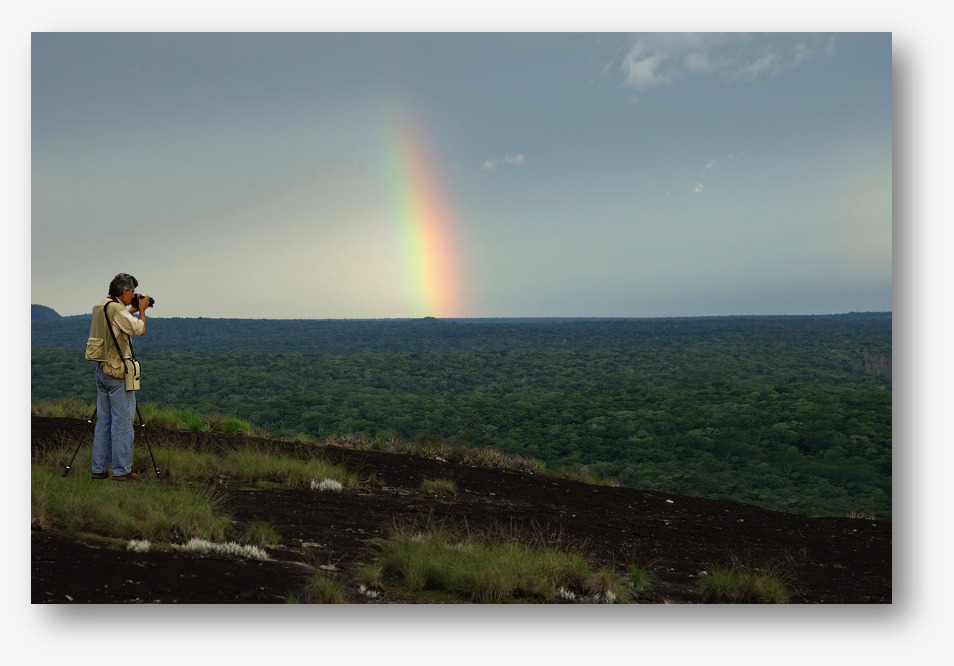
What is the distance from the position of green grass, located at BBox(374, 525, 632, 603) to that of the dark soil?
0.25 metres

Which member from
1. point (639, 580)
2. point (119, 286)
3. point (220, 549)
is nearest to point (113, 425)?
point (119, 286)

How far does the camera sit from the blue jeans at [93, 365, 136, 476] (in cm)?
820

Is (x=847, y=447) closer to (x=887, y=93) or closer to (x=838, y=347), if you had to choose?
(x=887, y=93)

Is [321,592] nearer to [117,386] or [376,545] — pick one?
[376,545]

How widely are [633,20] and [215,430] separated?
834cm

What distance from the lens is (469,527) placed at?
29.4 ft

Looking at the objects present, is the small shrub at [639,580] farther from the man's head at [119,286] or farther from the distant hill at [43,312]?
the distant hill at [43,312]

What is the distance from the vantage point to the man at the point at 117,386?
26.3 feet

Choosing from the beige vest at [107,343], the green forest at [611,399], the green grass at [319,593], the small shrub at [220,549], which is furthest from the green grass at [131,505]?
the green forest at [611,399]

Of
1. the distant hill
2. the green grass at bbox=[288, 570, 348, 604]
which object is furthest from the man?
the distant hill

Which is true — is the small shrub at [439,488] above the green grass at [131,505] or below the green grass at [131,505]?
below

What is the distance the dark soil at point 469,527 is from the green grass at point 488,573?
25 centimetres

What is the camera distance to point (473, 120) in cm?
1257

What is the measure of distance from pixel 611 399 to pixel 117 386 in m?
35.5
